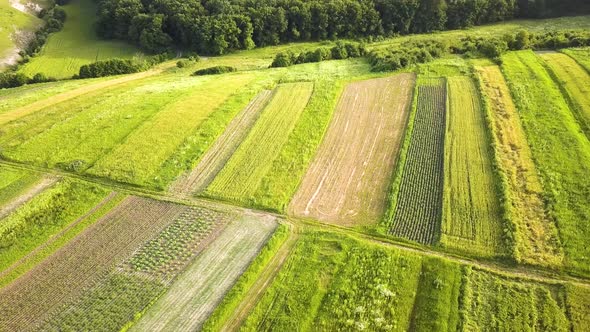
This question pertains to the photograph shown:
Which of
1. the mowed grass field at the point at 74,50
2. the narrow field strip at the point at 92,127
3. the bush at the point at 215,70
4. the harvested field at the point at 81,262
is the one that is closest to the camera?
the harvested field at the point at 81,262

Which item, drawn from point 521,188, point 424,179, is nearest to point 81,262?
point 424,179

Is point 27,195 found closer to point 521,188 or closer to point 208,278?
point 208,278

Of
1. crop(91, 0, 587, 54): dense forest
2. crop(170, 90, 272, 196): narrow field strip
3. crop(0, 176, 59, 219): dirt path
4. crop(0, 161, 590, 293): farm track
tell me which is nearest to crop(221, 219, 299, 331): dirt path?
crop(0, 161, 590, 293): farm track

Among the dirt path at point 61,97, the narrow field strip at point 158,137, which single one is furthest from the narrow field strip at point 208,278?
the dirt path at point 61,97

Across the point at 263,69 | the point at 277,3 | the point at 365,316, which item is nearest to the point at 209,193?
the point at 365,316

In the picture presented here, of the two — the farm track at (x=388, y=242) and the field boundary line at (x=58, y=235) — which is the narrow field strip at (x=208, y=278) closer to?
the farm track at (x=388, y=242)

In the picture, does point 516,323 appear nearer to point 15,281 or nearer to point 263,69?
point 15,281
